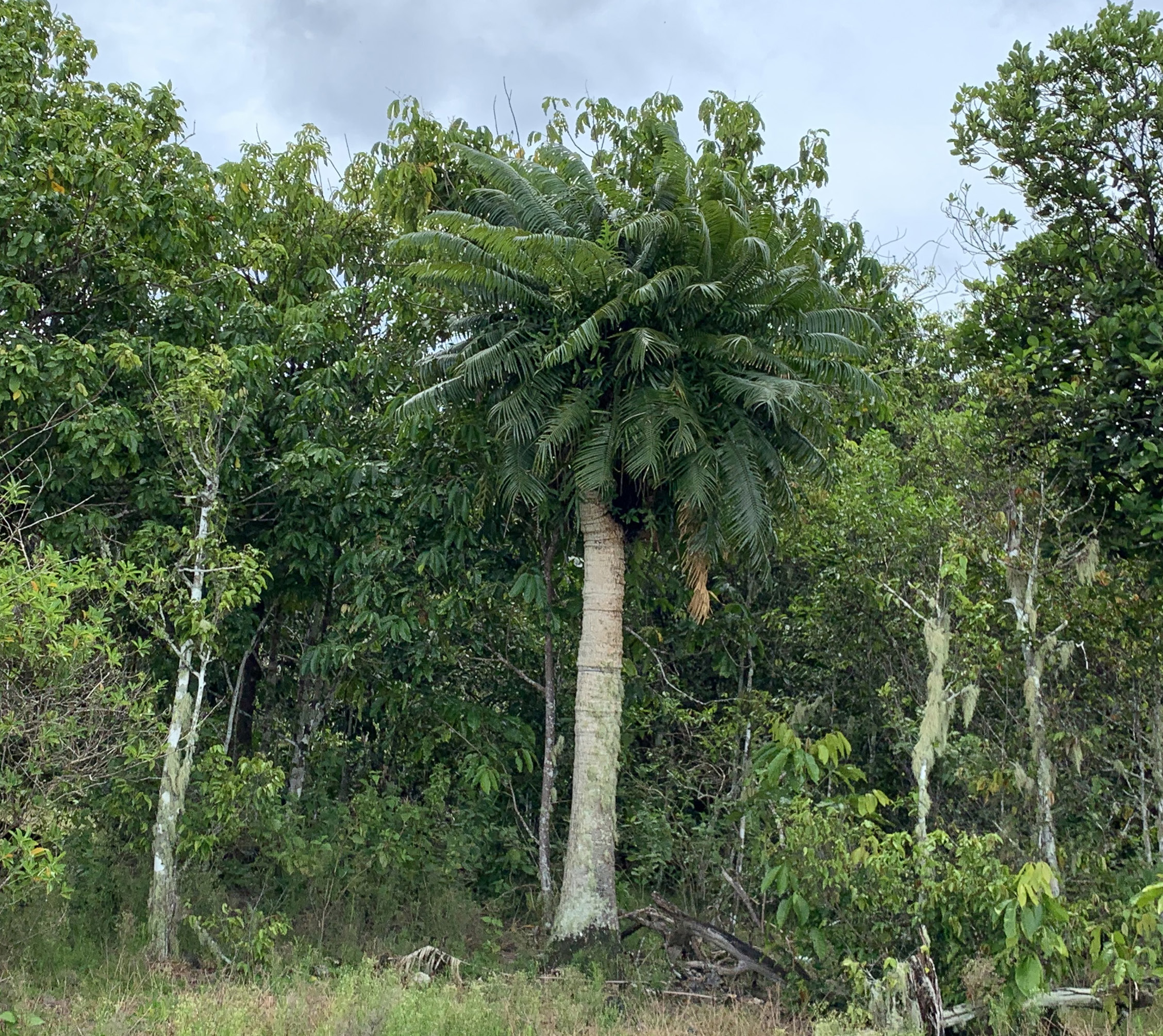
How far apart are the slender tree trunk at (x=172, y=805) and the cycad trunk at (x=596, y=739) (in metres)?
3.75

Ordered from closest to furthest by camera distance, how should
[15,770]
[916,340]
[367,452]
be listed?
[15,770]
[367,452]
[916,340]

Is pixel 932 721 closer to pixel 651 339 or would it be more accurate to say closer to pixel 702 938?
pixel 702 938

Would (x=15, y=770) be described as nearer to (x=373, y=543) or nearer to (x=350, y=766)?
(x=373, y=543)

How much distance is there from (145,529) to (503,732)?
487cm

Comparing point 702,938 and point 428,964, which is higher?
point 702,938

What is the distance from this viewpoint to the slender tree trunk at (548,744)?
1213 centimetres

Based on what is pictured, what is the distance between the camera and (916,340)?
16.5m

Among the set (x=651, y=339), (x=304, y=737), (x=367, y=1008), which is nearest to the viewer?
(x=367, y=1008)

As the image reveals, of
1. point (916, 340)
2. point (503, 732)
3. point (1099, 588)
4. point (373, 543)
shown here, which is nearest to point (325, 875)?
point (503, 732)

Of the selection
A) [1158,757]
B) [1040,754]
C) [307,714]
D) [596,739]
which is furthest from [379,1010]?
[1158,757]

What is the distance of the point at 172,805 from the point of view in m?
9.77

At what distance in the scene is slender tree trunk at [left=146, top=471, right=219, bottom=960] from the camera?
9.55 m

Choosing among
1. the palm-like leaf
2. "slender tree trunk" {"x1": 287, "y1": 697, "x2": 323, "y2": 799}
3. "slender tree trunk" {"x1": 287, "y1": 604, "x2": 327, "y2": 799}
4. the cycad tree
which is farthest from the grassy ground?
the palm-like leaf

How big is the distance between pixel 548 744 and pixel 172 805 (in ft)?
14.4
